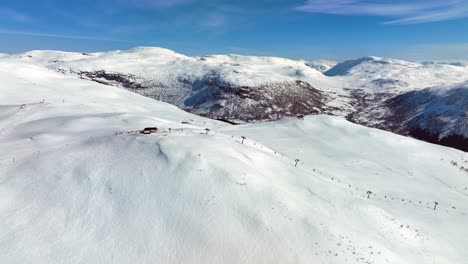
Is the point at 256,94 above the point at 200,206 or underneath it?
above

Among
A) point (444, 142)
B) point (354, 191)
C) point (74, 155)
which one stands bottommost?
point (444, 142)

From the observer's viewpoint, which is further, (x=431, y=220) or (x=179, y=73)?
(x=179, y=73)

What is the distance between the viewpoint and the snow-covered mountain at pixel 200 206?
15.3 m

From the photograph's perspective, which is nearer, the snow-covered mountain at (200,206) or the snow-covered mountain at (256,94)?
the snow-covered mountain at (200,206)

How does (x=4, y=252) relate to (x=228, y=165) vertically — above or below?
below

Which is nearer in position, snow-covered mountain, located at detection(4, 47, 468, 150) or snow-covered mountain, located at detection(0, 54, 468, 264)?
snow-covered mountain, located at detection(0, 54, 468, 264)

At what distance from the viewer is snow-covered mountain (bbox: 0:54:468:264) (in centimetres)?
1526

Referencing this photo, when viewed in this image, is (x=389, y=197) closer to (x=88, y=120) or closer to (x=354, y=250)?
(x=354, y=250)

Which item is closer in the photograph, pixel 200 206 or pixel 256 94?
pixel 200 206

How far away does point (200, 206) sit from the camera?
1725 cm

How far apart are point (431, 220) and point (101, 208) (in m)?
17.2

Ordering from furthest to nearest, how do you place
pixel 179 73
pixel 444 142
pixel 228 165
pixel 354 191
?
1. pixel 179 73
2. pixel 444 142
3. pixel 354 191
4. pixel 228 165

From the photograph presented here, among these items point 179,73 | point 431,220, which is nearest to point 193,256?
point 431,220

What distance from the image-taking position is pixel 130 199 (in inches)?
693
